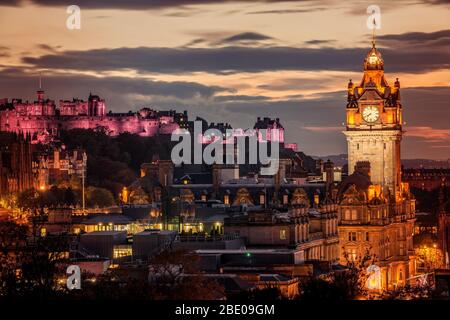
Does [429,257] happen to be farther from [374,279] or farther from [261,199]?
[374,279]

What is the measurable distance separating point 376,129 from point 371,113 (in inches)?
52.1

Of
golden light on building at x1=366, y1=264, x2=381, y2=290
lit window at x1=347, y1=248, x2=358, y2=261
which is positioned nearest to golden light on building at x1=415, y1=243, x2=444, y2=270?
lit window at x1=347, y1=248, x2=358, y2=261

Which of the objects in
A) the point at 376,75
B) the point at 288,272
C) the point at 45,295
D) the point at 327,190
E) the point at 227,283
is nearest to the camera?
the point at 45,295

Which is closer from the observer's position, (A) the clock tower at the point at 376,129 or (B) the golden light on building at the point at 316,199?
(B) the golden light on building at the point at 316,199

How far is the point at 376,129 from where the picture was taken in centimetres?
13875

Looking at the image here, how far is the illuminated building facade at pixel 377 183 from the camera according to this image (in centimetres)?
12656

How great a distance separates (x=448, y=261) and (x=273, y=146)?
5594 cm

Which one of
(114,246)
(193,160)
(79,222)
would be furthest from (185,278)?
(193,160)

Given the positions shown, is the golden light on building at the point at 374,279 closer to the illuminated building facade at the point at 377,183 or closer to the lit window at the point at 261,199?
the illuminated building facade at the point at 377,183

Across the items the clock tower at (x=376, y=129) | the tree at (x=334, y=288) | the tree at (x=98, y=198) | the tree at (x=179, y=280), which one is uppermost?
the clock tower at (x=376, y=129)

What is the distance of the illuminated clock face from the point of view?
13900 cm

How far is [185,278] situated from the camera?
77500mm

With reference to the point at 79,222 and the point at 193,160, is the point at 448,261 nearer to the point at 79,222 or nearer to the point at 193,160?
the point at 79,222

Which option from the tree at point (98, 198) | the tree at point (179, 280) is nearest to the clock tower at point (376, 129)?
the tree at point (98, 198)
